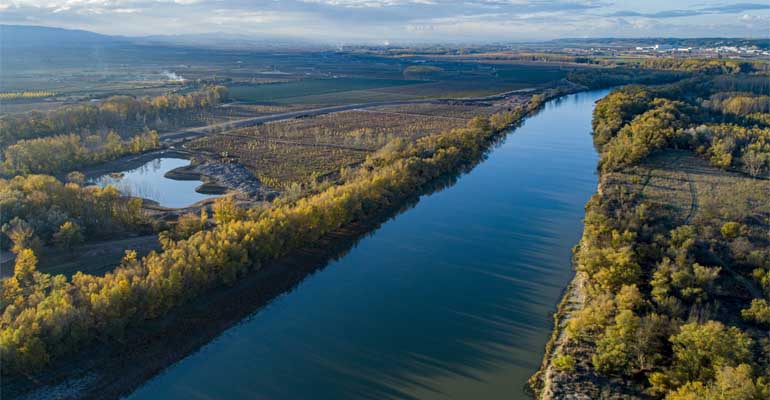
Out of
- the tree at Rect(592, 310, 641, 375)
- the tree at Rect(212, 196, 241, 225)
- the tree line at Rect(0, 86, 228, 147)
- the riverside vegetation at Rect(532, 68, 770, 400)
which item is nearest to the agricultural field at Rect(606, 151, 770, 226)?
the riverside vegetation at Rect(532, 68, 770, 400)

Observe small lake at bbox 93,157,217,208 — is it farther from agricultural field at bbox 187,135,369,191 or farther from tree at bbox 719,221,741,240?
tree at bbox 719,221,741,240

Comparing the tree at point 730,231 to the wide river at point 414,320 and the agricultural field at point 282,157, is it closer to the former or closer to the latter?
the wide river at point 414,320

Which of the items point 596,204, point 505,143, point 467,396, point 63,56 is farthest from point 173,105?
point 63,56

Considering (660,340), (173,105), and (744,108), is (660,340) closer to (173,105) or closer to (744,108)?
(744,108)

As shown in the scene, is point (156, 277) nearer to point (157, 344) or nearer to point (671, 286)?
point (157, 344)

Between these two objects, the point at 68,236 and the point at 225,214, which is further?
the point at 225,214

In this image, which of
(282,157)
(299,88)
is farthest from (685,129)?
(299,88)

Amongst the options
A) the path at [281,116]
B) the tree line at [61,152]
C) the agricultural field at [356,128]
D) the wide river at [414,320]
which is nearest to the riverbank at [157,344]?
the wide river at [414,320]
